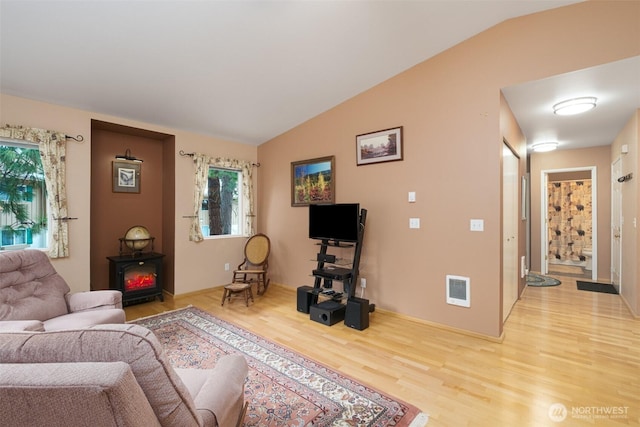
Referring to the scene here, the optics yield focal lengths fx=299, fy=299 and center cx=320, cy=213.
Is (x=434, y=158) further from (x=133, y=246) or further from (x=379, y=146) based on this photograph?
(x=133, y=246)

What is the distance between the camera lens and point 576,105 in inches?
126

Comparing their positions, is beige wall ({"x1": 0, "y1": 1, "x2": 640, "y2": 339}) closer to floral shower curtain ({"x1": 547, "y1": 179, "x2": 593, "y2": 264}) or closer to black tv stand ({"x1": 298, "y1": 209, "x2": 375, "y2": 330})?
black tv stand ({"x1": 298, "y1": 209, "x2": 375, "y2": 330})

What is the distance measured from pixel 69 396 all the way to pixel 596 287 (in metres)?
6.73

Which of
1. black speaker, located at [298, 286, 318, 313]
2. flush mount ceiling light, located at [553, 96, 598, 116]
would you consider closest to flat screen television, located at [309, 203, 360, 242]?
black speaker, located at [298, 286, 318, 313]

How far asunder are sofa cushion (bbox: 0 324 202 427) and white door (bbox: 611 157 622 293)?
5966 mm

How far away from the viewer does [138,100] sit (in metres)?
3.59

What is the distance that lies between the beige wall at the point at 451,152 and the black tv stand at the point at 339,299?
372 millimetres

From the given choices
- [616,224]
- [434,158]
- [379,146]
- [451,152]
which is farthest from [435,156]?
[616,224]

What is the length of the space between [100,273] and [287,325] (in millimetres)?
2808

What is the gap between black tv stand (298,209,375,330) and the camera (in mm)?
3336

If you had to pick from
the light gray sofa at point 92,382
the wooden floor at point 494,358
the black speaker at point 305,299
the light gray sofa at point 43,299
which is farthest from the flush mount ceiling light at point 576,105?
the light gray sofa at point 43,299

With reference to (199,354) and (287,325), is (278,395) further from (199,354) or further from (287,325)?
(287,325)

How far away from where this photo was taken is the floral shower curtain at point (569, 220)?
24.3 ft

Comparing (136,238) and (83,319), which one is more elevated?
(136,238)
